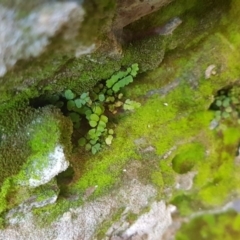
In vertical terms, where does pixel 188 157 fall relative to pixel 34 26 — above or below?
below

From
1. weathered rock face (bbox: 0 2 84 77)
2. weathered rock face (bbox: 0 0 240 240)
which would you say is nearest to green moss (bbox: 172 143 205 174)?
weathered rock face (bbox: 0 0 240 240)

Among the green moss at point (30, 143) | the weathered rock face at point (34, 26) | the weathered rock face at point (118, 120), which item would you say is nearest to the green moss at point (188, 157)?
the weathered rock face at point (118, 120)

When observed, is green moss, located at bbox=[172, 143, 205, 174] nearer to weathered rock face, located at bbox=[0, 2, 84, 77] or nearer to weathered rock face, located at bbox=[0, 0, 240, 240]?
weathered rock face, located at bbox=[0, 0, 240, 240]

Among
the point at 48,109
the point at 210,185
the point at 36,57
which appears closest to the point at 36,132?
the point at 48,109

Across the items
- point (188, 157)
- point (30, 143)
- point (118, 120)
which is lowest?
point (188, 157)

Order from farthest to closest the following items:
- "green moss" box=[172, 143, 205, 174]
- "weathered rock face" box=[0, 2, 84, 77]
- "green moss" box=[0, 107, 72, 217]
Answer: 1. "green moss" box=[172, 143, 205, 174]
2. "green moss" box=[0, 107, 72, 217]
3. "weathered rock face" box=[0, 2, 84, 77]

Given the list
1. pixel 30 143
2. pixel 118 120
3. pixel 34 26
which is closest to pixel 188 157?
pixel 118 120

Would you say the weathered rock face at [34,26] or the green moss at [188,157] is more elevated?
the weathered rock face at [34,26]

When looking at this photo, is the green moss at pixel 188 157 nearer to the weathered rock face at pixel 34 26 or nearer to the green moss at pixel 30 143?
the green moss at pixel 30 143

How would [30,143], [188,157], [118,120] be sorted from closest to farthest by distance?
[30,143], [118,120], [188,157]

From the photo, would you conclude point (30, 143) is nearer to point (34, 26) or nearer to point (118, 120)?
point (118, 120)

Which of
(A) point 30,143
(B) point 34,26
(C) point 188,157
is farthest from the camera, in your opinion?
(C) point 188,157
